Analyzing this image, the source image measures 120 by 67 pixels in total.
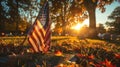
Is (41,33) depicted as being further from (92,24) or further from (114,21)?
(114,21)

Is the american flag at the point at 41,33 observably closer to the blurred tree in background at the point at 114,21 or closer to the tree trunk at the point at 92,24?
the tree trunk at the point at 92,24

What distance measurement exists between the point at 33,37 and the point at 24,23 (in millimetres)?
40967

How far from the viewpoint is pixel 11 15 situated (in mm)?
43406

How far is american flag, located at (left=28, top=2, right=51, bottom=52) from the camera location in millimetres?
7418

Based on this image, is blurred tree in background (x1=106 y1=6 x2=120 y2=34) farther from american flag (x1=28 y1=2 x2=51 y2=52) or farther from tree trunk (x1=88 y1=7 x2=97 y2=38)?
american flag (x1=28 y1=2 x2=51 y2=52)

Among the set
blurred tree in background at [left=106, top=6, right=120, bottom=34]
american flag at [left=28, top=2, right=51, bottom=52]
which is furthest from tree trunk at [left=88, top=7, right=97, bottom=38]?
blurred tree in background at [left=106, top=6, right=120, bottom=34]

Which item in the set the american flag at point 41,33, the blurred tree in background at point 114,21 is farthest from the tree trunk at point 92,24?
the blurred tree in background at point 114,21

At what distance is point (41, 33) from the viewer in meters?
7.75

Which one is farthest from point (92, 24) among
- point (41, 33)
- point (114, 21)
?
point (114, 21)

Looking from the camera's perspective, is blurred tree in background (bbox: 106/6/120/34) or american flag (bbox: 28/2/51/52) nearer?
american flag (bbox: 28/2/51/52)

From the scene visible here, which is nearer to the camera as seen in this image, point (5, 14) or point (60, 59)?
point (60, 59)

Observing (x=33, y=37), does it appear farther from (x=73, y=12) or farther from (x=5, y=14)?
(x=5, y=14)

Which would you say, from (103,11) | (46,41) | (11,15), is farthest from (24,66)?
(11,15)

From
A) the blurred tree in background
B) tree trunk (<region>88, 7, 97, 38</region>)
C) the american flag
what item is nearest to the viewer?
the american flag
